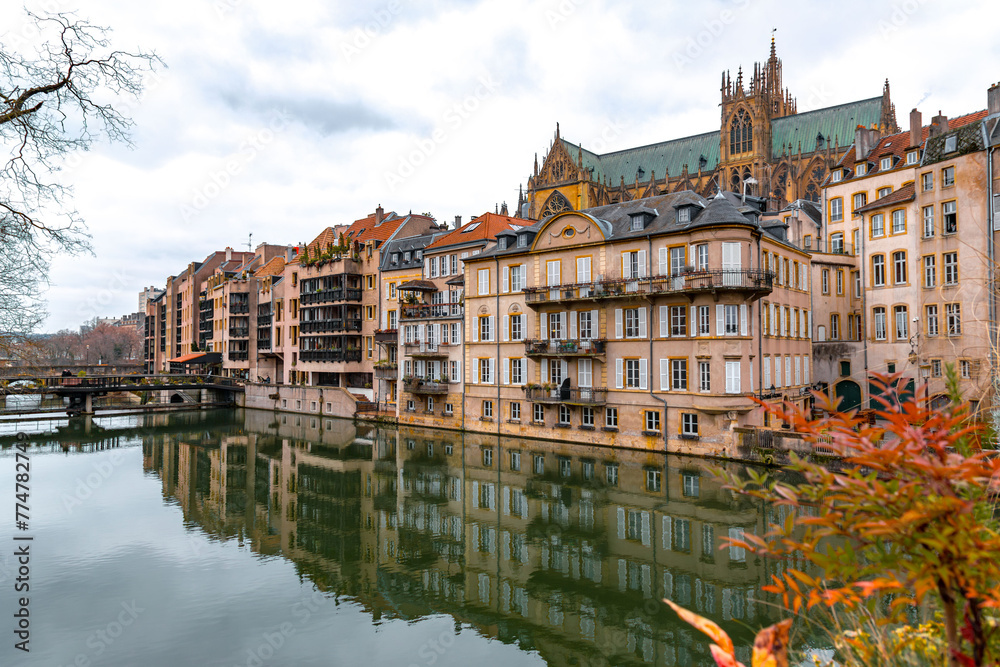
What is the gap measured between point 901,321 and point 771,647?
4079 cm

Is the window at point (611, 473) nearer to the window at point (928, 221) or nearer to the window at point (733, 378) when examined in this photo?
the window at point (733, 378)

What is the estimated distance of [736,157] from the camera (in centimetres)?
7844

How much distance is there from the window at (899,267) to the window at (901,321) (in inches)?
66.0

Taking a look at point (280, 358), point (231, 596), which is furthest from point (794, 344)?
point (280, 358)

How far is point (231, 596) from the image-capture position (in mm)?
16312

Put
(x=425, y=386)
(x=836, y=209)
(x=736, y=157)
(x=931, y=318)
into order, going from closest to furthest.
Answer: (x=931, y=318)
(x=836, y=209)
(x=425, y=386)
(x=736, y=157)

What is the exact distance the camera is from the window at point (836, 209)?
148 feet

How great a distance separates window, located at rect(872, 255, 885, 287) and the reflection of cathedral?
30.0 meters

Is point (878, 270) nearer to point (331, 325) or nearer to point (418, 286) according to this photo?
point (418, 286)

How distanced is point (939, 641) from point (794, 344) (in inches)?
1364

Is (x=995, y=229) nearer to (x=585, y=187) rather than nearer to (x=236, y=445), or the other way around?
(x=236, y=445)

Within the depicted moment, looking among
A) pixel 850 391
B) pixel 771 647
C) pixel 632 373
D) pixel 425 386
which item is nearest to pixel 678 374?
pixel 632 373

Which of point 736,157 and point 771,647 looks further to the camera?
point 736,157

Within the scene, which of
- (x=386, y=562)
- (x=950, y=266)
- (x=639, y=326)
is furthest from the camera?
(x=639, y=326)
